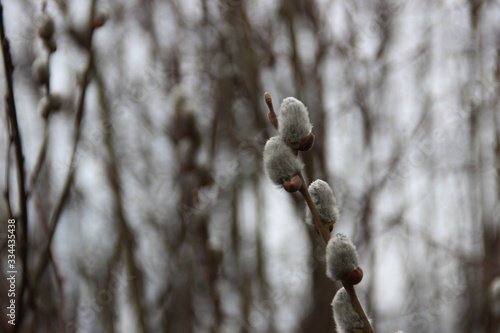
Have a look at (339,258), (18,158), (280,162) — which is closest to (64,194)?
(18,158)

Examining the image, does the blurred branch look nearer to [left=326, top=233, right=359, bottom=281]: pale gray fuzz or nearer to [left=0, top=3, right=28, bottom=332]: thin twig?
[left=0, top=3, right=28, bottom=332]: thin twig

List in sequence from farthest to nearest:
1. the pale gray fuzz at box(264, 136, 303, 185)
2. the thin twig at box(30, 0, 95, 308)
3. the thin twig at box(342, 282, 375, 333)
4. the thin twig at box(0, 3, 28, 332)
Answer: the thin twig at box(30, 0, 95, 308), the thin twig at box(0, 3, 28, 332), the pale gray fuzz at box(264, 136, 303, 185), the thin twig at box(342, 282, 375, 333)

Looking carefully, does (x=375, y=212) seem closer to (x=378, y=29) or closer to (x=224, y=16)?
(x=378, y=29)

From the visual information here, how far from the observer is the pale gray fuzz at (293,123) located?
937 millimetres

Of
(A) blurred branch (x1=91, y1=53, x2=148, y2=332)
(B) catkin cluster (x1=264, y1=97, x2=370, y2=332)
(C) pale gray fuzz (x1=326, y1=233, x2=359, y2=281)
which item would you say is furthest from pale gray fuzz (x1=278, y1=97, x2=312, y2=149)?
(A) blurred branch (x1=91, y1=53, x2=148, y2=332)

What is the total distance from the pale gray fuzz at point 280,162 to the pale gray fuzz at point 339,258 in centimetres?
16

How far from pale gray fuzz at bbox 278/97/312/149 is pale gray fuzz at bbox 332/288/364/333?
315mm

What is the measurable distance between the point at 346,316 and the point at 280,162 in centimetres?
31

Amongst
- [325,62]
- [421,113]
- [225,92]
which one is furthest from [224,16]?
[421,113]

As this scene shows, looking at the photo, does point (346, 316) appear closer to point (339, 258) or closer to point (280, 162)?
point (339, 258)

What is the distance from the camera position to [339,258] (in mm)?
841

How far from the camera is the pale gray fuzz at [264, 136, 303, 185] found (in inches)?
36.4

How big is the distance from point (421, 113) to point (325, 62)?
716 mm

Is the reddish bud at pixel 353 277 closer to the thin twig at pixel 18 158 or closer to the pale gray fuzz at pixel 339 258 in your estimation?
the pale gray fuzz at pixel 339 258
